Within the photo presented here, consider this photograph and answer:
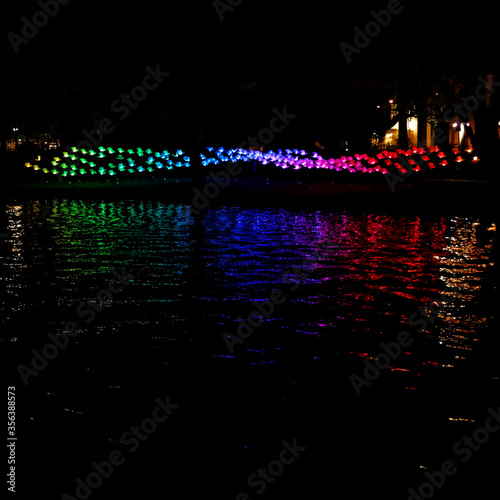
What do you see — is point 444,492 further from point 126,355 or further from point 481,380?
point 126,355

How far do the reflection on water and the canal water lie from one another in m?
0.04

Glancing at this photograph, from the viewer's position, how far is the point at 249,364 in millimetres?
5723

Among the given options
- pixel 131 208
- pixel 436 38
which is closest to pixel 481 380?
pixel 131 208

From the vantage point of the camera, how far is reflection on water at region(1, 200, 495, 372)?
6.94 m

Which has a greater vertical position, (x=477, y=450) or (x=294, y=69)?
(x=294, y=69)

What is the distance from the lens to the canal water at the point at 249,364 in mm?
4043

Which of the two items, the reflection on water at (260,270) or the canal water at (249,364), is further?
the reflection on water at (260,270)

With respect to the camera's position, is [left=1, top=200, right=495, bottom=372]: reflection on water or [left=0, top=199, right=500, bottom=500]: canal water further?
[left=1, top=200, right=495, bottom=372]: reflection on water

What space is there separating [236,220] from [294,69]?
18.7 metres

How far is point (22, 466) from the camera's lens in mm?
4059

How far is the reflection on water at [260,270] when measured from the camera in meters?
6.94

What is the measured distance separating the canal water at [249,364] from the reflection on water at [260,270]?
45 mm

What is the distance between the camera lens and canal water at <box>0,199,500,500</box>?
404 centimetres

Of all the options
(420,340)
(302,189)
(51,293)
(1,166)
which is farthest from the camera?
(1,166)
